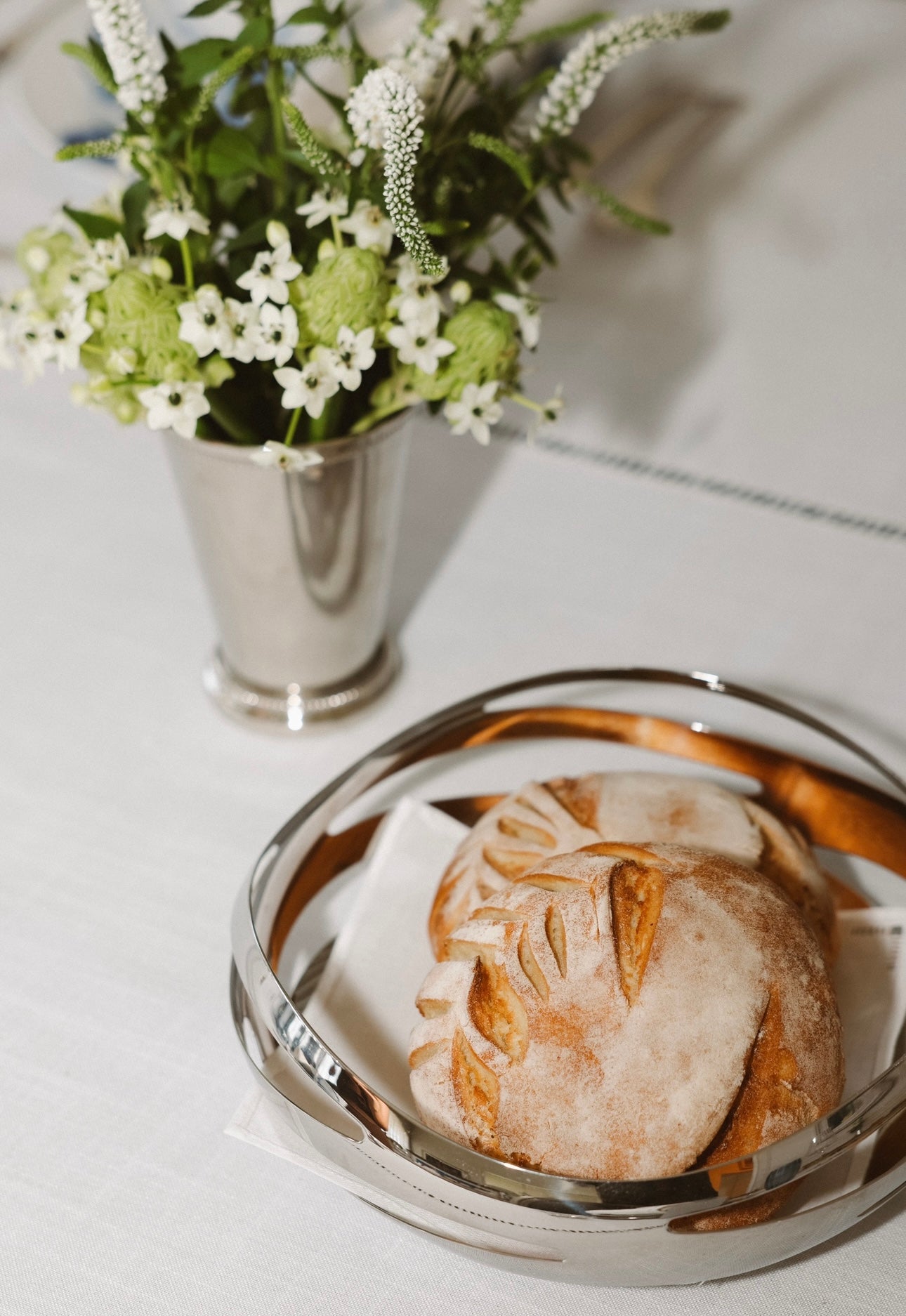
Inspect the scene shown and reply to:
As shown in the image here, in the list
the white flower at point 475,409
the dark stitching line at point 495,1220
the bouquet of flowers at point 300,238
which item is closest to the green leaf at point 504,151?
the bouquet of flowers at point 300,238

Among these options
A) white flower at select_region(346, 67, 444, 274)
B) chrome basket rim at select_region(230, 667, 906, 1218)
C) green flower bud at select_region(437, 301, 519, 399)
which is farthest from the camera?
green flower bud at select_region(437, 301, 519, 399)

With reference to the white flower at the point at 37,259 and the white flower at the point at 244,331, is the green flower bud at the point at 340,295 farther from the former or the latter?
the white flower at the point at 37,259

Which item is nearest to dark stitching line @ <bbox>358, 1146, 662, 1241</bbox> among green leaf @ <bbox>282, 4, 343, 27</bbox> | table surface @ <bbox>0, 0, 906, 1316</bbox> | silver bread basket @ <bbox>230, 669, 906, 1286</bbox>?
silver bread basket @ <bbox>230, 669, 906, 1286</bbox>

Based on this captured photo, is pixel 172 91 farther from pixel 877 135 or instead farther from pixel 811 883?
pixel 877 135

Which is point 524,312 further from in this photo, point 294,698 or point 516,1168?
point 516,1168

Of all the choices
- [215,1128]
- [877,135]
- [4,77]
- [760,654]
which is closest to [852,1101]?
[215,1128]

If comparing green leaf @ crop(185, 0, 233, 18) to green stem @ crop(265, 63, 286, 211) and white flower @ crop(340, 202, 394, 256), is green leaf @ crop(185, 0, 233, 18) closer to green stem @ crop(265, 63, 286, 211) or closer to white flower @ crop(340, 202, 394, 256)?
green stem @ crop(265, 63, 286, 211)

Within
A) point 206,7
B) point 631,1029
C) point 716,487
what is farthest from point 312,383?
point 716,487
